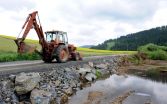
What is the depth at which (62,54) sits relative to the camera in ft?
108

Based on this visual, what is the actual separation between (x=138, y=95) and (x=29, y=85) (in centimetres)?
833

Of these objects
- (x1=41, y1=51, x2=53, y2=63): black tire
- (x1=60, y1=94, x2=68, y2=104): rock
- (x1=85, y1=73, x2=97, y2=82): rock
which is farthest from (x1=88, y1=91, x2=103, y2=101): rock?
(x1=41, y1=51, x2=53, y2=63): black tire

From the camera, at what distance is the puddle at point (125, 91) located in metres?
21.5

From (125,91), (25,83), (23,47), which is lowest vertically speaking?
(125,91)

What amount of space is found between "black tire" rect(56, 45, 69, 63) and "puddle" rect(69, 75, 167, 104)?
4.89 meters

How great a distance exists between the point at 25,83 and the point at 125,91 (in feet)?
29.6

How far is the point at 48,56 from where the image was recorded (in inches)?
1287

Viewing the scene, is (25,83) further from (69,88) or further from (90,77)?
(90,77)

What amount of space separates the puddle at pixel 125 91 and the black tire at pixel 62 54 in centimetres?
489

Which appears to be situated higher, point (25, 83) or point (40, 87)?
point (25, 83)

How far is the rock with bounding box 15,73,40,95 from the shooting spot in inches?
758

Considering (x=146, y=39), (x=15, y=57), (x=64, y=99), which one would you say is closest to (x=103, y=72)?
(x=15, y=57)

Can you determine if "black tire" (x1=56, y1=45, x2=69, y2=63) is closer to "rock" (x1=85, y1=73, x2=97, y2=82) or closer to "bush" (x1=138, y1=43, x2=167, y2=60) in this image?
"rock" (x1=85, y1=73, x2=97, y2=82)

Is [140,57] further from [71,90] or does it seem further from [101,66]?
[71,90]
